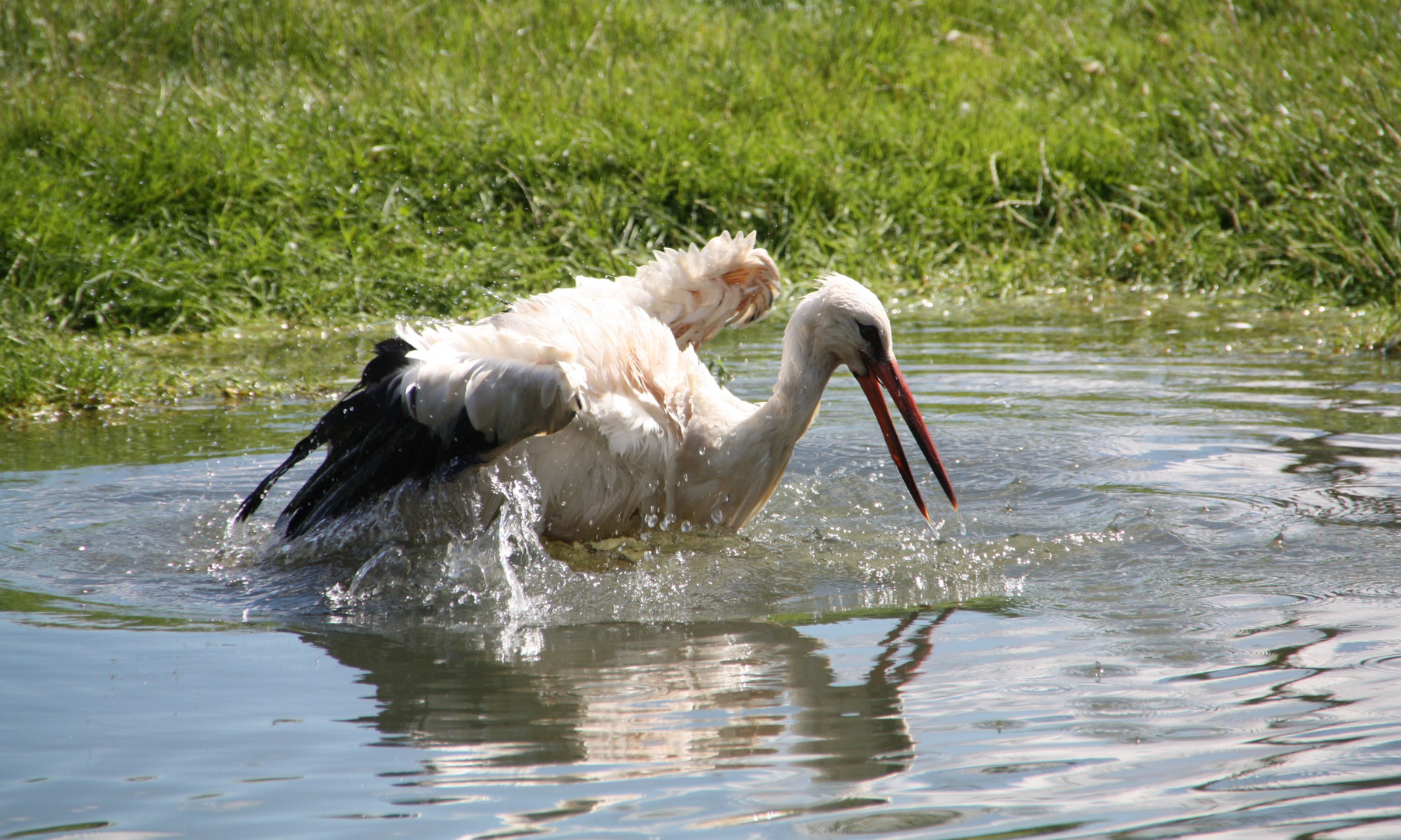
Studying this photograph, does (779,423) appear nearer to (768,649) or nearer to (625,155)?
(768,649)

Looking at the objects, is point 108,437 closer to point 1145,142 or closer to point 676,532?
point 676,532

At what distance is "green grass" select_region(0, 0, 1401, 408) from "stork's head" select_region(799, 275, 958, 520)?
2.68 m

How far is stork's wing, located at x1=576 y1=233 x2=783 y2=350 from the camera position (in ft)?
16.0

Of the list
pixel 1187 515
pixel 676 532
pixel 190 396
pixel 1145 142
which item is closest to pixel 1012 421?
pixel 1187 515

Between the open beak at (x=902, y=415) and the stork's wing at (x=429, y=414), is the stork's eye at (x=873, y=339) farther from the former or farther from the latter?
the stork's wing at (x=429, y=414)

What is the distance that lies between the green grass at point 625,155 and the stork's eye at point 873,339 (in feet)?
9.14

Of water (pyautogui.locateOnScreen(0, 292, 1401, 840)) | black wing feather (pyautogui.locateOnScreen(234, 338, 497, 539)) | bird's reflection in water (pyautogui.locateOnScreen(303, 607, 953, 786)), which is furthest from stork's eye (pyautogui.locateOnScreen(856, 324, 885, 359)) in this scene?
black wing feather (pyautogui.locateOnScreen(234, 338, 497, 539))

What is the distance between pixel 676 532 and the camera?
175 inches

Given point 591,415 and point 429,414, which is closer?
point 429,414

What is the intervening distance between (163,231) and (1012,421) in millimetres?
4442

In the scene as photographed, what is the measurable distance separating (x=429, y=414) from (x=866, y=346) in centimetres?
133

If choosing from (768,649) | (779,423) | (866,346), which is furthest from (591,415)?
(768,649)

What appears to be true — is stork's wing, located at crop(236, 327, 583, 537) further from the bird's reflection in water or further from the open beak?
the open beak

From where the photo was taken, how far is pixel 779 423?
437 cm
